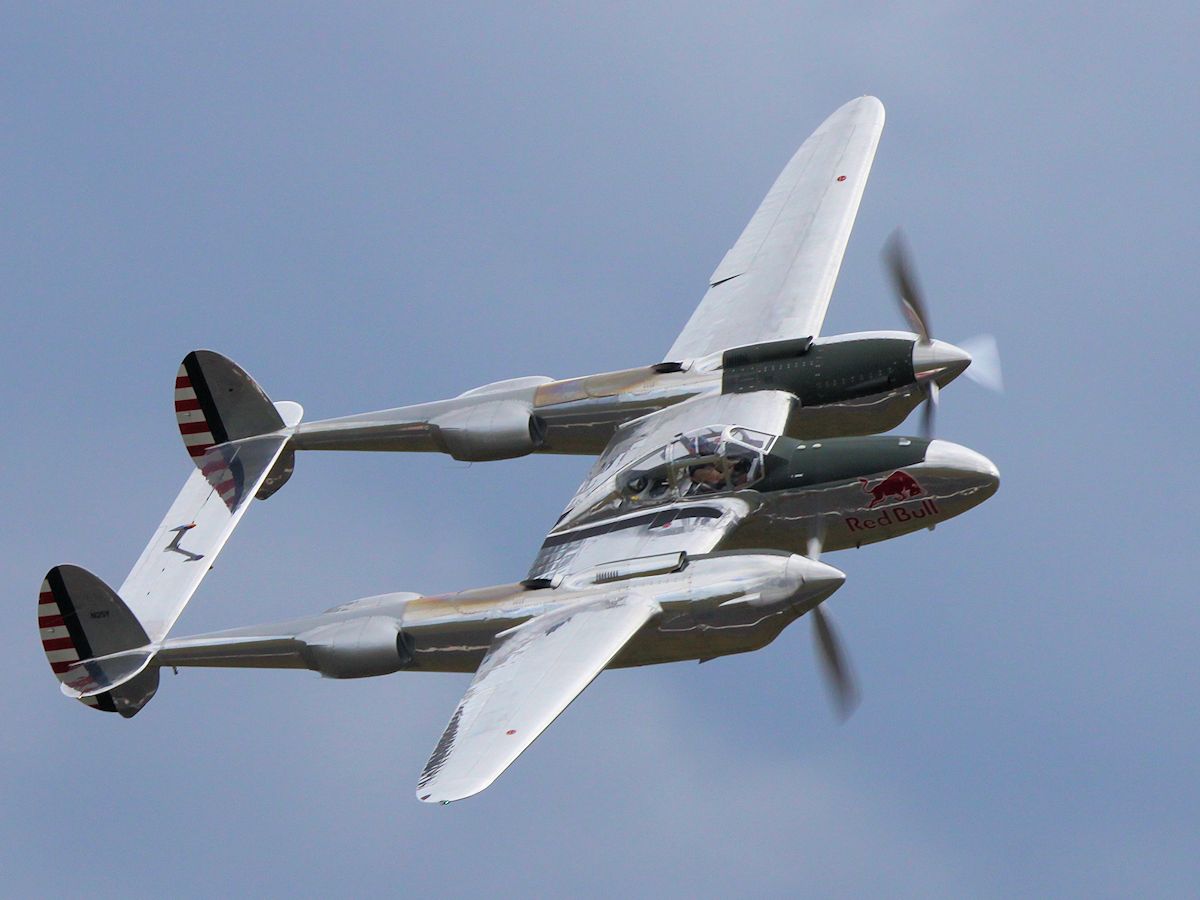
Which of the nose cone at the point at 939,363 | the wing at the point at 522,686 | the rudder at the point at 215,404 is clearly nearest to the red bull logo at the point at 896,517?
the nose cone at the point at 939,363

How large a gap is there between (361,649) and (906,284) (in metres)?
12.4

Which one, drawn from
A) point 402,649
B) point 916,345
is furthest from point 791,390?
point 402,649

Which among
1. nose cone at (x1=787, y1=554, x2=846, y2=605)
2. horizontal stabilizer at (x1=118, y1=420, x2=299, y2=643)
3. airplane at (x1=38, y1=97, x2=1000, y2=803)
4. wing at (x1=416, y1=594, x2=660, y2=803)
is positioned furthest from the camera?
horizontal stabilizer at (x1=118, y1=420, x2=299, y2=643)

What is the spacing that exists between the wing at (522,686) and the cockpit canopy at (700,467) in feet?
12.3

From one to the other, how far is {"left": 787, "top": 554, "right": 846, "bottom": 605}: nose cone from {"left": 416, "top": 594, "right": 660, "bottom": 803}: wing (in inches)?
82.9

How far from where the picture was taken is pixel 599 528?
1527 inches

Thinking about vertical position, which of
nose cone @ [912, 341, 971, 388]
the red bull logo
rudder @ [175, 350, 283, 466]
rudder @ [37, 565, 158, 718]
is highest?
rudder @ [175, 350, 283, 466]

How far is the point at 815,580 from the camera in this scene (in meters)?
35.2

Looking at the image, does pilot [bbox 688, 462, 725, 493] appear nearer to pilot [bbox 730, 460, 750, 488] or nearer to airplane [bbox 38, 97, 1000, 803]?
airplane [bbox 38, 97, 1000, 803]

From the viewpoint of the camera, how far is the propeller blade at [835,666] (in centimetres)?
3650

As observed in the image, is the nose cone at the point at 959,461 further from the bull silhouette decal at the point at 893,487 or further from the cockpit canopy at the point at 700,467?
the cockpit canopy at the point at 700,467

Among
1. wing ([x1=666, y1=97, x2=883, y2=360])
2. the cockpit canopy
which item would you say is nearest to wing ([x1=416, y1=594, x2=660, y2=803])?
the cockpit canopy

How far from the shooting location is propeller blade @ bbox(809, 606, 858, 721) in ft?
120

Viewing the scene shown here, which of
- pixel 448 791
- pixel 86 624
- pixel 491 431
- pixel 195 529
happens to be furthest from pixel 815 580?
pixel 195 529
